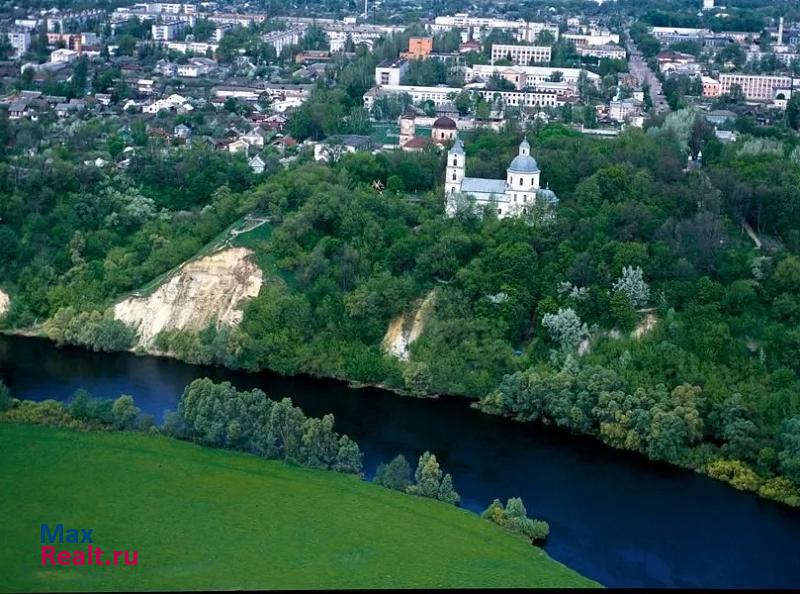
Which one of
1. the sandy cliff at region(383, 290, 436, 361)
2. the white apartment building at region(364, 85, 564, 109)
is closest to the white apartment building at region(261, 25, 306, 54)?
the white apartment building at region(364, 85, 564, 109)

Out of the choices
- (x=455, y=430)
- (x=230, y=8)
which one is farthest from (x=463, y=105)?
(x=230, y=8)

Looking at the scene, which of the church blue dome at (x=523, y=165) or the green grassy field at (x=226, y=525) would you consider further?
the church blue dome at (x=523, y=165)

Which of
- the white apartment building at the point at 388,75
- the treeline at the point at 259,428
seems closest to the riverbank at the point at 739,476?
the treeline at the point at 259,428

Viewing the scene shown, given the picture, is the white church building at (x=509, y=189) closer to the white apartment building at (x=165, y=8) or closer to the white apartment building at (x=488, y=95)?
the white apartment building at (x=488, y=95)

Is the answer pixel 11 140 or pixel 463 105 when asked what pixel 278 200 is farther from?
pixel 463 105

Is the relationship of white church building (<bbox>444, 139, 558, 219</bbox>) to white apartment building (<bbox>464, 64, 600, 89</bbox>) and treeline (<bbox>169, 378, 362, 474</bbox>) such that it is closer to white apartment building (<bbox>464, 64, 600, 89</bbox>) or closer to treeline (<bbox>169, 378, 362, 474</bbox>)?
treeline (<bbox>169, 378, 362, 474</bbox>)

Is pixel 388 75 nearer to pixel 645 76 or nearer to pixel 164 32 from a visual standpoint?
pixel 645 76
